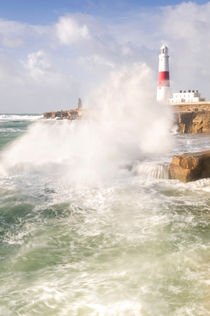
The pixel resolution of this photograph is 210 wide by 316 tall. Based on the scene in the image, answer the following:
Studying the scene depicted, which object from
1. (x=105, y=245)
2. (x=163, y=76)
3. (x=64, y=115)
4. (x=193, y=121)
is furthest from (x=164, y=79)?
(x=64, y=115)

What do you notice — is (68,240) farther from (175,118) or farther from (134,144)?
(175,118)

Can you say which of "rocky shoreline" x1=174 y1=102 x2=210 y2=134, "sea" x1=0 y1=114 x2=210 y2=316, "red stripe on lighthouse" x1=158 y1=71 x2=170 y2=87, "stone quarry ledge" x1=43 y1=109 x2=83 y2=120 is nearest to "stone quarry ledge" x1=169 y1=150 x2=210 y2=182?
"sea" x1=0 y1=114 x2=210 y2=316

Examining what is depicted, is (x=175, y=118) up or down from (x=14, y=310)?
up

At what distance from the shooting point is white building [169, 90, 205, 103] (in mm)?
35156

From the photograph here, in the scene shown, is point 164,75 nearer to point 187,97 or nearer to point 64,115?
point 187,97

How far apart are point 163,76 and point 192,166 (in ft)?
76.0

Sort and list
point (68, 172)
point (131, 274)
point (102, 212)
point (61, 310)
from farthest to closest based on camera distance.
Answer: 1. point (68, 172)
2. point (102, 212)
3. point (131, 274)
4. point (61, 310)

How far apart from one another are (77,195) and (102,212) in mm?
1420

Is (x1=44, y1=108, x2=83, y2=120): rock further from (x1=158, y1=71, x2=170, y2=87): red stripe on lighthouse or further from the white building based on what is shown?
(x1=158, y1=71, x2=170, y2=87): red stripe on lighthouse

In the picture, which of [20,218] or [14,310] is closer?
[14,310]

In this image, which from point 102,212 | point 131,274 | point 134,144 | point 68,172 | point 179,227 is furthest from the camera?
point 134,144

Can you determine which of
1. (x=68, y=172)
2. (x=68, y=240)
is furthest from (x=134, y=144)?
(x=68, y=240)

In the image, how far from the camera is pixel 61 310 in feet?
9.13

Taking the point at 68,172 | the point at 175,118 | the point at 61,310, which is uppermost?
the point at 175,118
